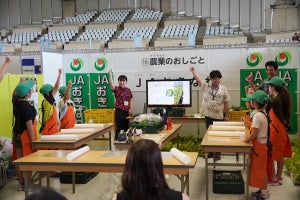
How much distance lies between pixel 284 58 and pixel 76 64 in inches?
166

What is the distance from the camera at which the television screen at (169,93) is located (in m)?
6.67

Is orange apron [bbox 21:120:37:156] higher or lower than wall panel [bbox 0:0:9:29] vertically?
lower

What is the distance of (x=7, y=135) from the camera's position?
5.61 metres

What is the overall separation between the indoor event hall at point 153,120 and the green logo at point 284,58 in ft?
0.06

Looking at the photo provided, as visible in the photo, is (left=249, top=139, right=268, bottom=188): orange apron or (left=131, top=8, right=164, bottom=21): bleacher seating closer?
(left=249, top=139, right=268, bottom=188): orange apron

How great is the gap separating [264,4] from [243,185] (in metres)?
11.5

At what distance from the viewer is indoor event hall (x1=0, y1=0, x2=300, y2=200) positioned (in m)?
3.43

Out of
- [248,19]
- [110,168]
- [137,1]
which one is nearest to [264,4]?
[248,19]

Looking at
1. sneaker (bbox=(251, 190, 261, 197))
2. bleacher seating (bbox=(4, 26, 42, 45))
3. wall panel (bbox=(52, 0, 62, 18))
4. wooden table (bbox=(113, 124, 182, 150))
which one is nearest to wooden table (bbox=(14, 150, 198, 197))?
wooden table (bbox=(113, 124, 182, 150))

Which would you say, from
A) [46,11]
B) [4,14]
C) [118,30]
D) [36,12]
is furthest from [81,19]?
[4,14]

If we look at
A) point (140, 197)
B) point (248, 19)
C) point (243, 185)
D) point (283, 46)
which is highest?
point (248, 19)

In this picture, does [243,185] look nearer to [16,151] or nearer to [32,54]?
[16,151]

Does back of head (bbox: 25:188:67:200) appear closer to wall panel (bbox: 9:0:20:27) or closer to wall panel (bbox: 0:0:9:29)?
wall panel (bbox: 9:0:20:27)

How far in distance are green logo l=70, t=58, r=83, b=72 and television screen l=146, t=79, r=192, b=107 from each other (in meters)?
1.74
